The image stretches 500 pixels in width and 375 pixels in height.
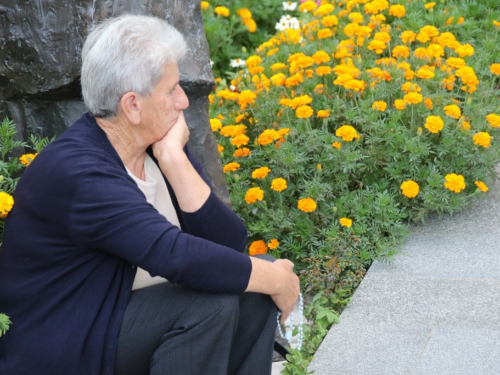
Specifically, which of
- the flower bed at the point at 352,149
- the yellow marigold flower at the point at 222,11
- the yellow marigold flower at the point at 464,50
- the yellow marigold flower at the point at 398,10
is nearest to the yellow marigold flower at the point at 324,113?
the flower bed at the point at 352,149

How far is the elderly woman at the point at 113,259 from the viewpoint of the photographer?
7.27ft

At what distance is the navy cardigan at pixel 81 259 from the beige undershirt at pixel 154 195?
0.14 m

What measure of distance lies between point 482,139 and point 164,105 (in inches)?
71.5

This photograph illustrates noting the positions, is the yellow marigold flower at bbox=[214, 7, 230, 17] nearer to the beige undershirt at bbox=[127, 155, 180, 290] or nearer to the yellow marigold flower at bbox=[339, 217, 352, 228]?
the yellow marigold flower at bbox=[339, 217, 352, 228]

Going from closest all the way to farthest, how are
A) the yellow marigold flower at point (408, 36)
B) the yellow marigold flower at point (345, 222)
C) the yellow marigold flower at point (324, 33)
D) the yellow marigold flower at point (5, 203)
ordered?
the yellow marigold flower at point (5, 203) < the yellow marigold flower at point (345, 222) < the yellow marigold flower at point (408, 36) < the yellow marigold flower at point (324, 33)

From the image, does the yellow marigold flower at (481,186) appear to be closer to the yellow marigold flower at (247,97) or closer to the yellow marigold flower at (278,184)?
the yellow marigold flower at (278,184)

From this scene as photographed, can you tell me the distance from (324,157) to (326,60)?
0.59 metres

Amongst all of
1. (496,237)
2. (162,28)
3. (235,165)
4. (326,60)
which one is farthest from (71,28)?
(496,237)

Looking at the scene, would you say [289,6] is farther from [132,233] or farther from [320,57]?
[132,233]

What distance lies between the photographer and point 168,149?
8.20 feet

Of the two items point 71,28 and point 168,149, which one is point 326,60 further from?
point 168,149

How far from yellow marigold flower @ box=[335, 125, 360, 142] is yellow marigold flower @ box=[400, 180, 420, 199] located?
31cm

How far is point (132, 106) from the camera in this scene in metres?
2.37

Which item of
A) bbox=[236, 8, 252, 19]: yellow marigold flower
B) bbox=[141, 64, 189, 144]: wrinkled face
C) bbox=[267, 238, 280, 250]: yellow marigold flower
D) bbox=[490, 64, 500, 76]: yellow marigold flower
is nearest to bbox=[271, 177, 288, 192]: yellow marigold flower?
bbox=[267, 238, 280, 250]: yellow marigold flower
